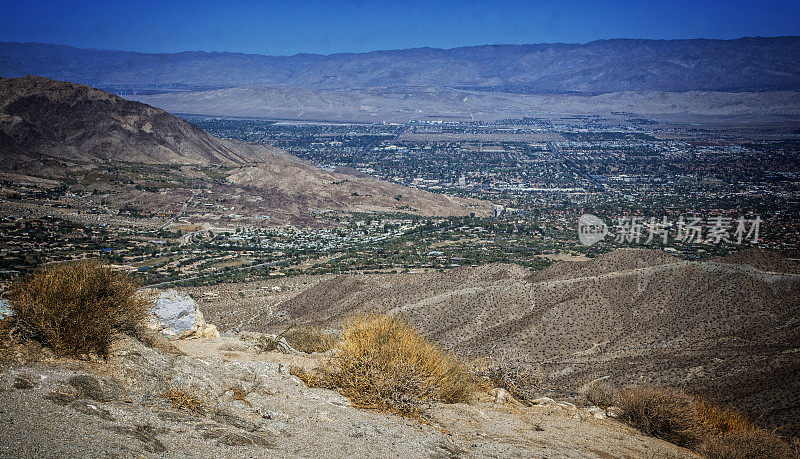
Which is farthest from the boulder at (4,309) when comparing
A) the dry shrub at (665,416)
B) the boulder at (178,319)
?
the dry shrub at (665,416)

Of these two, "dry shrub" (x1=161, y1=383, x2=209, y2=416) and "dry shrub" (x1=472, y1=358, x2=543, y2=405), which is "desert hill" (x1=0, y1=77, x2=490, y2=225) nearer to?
"dry shrub" (x1=472, y1=358, x2=543, y2=405)

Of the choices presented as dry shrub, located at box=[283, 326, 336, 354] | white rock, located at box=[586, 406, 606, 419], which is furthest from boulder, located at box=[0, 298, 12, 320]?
white rock, located at box=[586, 406, 606, 419]

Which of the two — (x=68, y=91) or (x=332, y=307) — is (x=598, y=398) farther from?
(x=68, y=91)

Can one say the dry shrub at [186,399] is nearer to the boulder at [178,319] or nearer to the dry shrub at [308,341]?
the dry shrub at [308,341]
